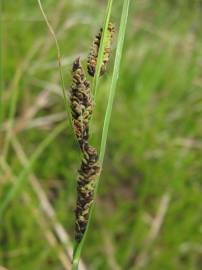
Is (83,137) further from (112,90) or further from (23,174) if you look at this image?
(23,174)

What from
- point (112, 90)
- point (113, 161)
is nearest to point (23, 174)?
point (112, 90)

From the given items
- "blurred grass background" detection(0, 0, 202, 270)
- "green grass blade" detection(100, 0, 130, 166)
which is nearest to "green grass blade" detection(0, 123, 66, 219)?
"blurred grass background" detection(0, 0, 202, 270)

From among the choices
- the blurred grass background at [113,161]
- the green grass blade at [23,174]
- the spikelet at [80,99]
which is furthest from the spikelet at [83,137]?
the blurred grass background at [113,161]

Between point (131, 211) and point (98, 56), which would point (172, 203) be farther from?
point (98, 56)

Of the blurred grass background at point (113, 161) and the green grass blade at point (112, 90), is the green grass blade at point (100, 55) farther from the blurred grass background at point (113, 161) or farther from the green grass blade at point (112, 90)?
the blurred grass background at point (113, 161)

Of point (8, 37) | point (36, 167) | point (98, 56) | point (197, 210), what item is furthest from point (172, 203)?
point (98, 56)
